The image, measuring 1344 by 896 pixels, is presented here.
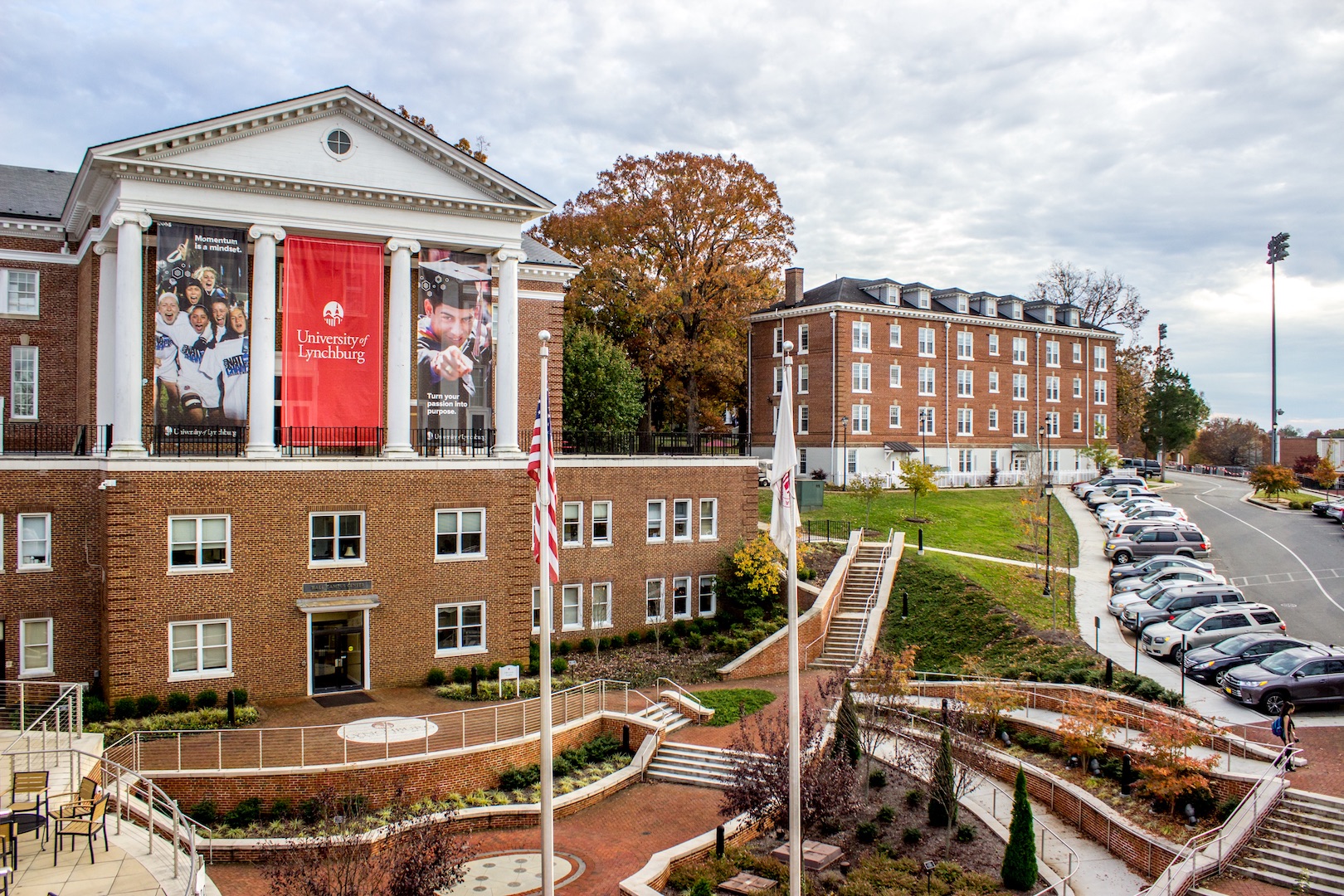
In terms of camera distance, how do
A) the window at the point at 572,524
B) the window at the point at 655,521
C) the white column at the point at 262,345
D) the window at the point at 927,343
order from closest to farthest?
the white column at the point at 262,345
the window at the point at 572,524
the window at the point at 655,521
the window at the point at 927,343

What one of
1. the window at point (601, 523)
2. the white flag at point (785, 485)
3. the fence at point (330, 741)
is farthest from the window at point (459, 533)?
the white flag at point (785, 485)

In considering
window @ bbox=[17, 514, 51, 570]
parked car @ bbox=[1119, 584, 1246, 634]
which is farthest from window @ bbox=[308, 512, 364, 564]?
parked car @ bbox=[1119, 584, 1246, 634]

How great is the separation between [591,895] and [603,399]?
2955 cm

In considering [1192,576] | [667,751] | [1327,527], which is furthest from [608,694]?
[1327,527]

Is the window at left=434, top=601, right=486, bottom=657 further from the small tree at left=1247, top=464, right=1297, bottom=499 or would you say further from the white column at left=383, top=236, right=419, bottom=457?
the small tree at left=1247, top=464, right=1297, bottom=499

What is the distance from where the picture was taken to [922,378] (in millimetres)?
62812

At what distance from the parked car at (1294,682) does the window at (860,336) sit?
37909 mm

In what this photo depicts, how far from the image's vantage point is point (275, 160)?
90.3 ft

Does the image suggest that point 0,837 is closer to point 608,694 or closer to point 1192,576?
point 608,694

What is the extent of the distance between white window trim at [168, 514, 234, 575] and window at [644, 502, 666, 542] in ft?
48.3

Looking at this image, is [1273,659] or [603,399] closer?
[1273,659]

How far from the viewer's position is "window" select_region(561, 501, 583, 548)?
110ft

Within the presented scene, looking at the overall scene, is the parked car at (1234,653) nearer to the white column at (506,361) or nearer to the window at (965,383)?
the white column at (506,361)

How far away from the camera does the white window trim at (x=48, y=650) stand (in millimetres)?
25984
